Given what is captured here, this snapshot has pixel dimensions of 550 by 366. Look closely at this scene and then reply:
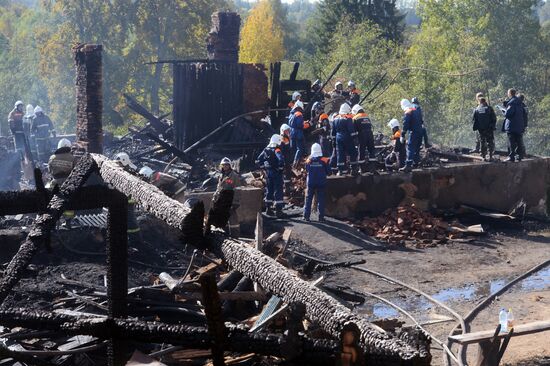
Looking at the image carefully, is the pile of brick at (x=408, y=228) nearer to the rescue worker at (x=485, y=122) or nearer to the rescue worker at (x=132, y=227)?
the rescue worker at (x=485, y=122)

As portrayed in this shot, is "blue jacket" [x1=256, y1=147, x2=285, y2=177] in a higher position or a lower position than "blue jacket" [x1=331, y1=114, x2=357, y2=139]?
lower

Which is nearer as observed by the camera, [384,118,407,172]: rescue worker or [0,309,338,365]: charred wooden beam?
[0,309,338,365]: charred wooden beam

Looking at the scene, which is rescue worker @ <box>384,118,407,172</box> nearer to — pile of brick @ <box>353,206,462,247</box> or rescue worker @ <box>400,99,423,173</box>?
rescue worker @ <box>400,99,423,173</box>

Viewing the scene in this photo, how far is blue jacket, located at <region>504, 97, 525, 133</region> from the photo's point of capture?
19969mm

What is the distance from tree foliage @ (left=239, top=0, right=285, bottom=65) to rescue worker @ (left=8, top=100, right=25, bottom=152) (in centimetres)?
4895

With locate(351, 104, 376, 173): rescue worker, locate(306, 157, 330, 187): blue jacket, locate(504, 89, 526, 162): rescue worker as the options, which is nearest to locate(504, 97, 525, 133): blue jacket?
locate(504, 89, 526, 162): rescue worker

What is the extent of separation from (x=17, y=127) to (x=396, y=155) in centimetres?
1168

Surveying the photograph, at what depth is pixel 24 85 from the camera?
55656mm

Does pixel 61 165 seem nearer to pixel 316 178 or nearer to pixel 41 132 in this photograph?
pixel 316 178

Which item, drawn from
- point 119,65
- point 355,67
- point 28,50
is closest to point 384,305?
point 355,67

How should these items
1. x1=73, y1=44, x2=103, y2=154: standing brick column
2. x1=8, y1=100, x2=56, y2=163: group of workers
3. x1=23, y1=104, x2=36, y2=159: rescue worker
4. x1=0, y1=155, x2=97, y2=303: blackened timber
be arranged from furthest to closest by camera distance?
x1=23, y1=104, x2=36, y2=159: rescue worker < x1=8, y1=100, x2=56, y2=163: group of workers < x1=73, y1=44, x2=103, y2=154: standing brick column < x1=0, y1=155, x2=97, y2=303: blackened timber

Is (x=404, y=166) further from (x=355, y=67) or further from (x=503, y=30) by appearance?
(x=503, y=30)

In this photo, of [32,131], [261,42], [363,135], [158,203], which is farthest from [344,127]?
[261,42]

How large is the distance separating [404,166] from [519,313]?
712cm
